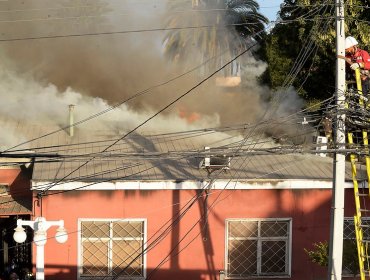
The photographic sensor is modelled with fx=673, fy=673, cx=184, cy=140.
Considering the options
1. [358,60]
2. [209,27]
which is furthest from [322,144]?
[209,27]

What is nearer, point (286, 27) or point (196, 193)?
point (196, 193)

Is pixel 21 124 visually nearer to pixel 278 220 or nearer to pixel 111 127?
pixel 111 127

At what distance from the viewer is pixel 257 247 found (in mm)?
13531

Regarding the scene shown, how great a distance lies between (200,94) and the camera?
2088 centimetres

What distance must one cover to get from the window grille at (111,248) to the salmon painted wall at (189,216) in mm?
188

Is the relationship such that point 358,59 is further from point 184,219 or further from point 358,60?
point 184,219

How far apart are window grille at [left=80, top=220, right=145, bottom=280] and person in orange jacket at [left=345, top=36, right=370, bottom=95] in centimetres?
521

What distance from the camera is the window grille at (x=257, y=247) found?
44.3ft

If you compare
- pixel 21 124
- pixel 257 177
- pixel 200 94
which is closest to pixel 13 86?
pixel 21 124

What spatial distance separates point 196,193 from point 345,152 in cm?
458

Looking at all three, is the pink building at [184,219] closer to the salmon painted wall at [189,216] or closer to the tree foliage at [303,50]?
the salmon painted wall at [189,216]

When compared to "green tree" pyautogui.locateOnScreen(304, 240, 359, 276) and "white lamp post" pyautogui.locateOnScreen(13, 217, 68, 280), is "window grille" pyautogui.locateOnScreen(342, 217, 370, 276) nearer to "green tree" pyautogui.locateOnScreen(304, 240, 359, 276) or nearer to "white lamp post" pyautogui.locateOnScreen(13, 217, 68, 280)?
"green tree" pyautogui.locateOnScreen(304, 240, 359, 276)

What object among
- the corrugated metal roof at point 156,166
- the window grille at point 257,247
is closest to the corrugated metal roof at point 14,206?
the corrugated metal roof at point 156,166

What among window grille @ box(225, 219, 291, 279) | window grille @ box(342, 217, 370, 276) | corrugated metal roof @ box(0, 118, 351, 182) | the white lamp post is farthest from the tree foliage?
the white lamp post
